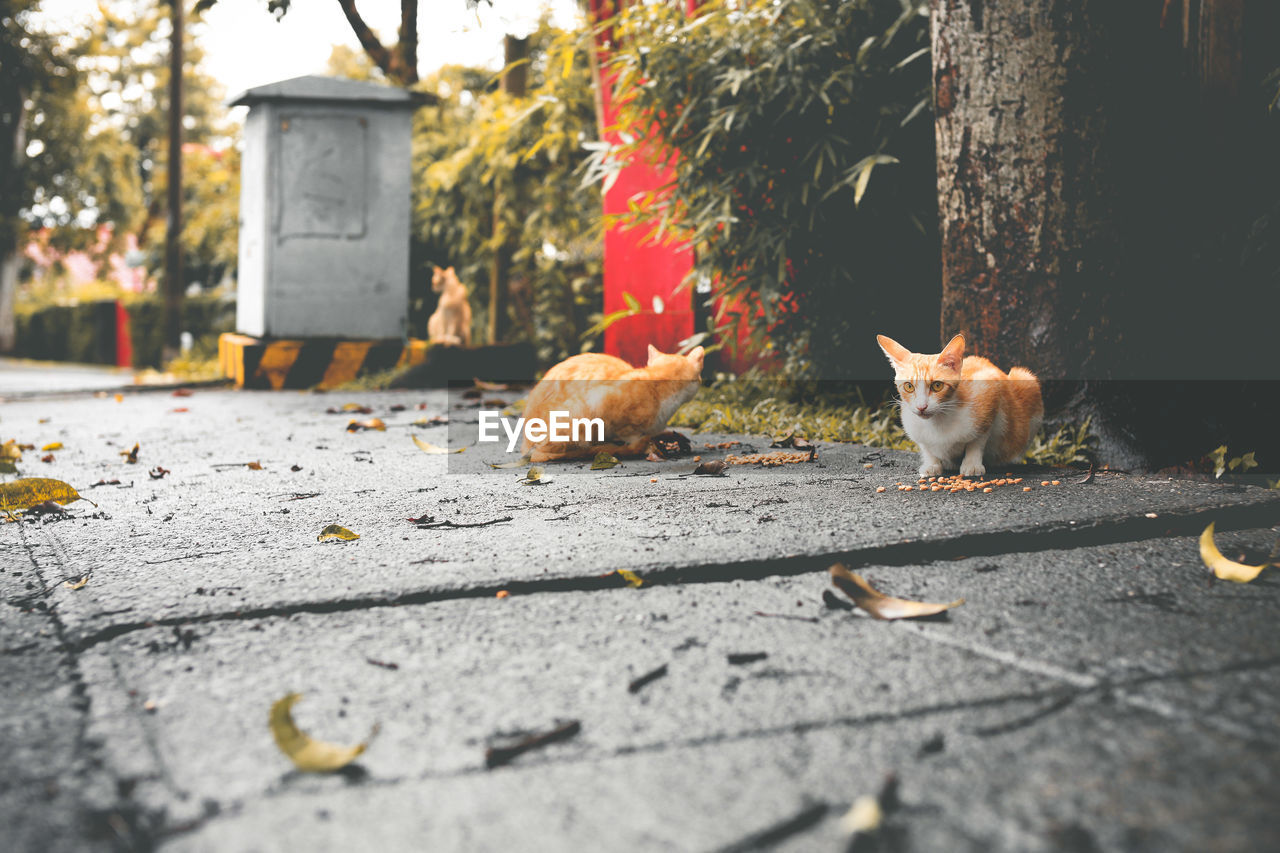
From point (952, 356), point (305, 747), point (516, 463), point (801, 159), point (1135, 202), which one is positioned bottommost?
point (305, 747)

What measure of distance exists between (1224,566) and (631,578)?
1180 mm

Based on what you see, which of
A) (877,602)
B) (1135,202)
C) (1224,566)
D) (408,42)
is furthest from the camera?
(408,42)

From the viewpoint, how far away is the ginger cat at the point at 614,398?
3.49m

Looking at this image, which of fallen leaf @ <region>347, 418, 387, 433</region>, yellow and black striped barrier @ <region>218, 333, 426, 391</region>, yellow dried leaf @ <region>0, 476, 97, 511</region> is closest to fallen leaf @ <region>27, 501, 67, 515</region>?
yellow dried leaf @ <region>0, 476, 97, 511</region>

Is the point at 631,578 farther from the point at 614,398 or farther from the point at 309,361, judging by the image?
the point at 309,361

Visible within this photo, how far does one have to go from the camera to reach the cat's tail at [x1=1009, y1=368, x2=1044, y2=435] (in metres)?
2.82

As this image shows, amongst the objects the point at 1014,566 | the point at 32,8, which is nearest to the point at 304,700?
the point at 1014,566

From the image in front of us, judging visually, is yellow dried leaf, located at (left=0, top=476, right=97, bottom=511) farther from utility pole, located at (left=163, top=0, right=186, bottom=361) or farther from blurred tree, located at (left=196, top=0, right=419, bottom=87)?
utility pole, located at (left=163, top=0, right=186, bottom=361)

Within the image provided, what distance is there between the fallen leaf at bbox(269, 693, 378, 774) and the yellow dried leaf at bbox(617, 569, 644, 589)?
2.30 feet

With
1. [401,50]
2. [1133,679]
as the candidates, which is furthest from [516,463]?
[401,50]

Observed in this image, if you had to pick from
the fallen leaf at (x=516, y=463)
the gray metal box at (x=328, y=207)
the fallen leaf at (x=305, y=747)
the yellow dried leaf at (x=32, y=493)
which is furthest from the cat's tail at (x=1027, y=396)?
the gray metal box at (x=328, y=207)

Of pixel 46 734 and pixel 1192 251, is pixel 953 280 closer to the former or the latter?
pixel 1192 251

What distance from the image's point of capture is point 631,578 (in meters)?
1.85

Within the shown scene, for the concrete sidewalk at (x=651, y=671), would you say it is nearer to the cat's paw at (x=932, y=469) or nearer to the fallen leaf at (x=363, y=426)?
the cat's paw at (x=932, y=469)
